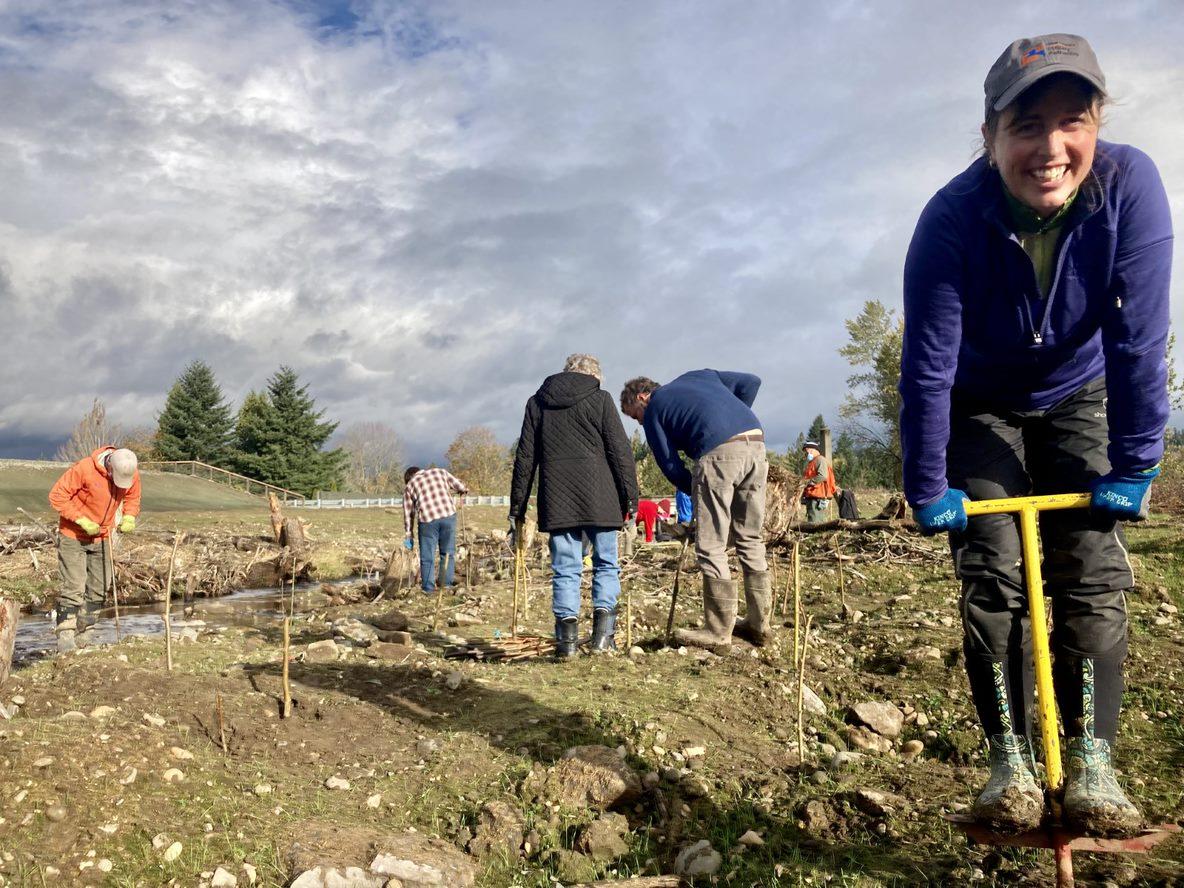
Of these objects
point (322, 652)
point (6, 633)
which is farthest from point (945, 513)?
point (6, 633)

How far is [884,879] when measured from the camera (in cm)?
243

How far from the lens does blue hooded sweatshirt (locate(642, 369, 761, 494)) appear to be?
17.8 feet

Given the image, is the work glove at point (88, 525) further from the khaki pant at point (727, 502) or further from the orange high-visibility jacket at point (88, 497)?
the khaki pant at point (727, 502)

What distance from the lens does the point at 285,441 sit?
4538 centimetres

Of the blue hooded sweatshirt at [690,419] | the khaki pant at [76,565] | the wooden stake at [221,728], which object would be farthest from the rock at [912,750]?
the khaki pant at [76,565]

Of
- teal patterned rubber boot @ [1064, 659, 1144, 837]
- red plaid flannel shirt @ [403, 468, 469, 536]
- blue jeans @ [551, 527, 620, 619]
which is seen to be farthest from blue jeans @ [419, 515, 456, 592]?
teal patterned rubber boot @ [1064, 659, 1144, 837]

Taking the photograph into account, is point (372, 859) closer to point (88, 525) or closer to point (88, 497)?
point (88, 525)

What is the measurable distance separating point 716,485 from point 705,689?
4.63ft

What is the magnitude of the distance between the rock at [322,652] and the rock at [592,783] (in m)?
2.71

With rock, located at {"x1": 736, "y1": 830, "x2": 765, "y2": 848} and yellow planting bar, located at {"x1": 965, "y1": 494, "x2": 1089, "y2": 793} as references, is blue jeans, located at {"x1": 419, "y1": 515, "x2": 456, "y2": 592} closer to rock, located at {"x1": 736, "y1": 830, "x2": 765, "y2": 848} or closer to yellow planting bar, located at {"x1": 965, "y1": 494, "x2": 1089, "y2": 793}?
rock, located at {"x1": 736, "y1": 830, "x2": 765, "y2": 848}

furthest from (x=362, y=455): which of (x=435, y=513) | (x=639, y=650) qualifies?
(x=639, y=650)

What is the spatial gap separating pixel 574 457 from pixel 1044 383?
11.7ft

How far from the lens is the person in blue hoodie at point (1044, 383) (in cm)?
213

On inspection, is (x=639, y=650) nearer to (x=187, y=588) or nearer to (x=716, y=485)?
(x=716, y=485)
